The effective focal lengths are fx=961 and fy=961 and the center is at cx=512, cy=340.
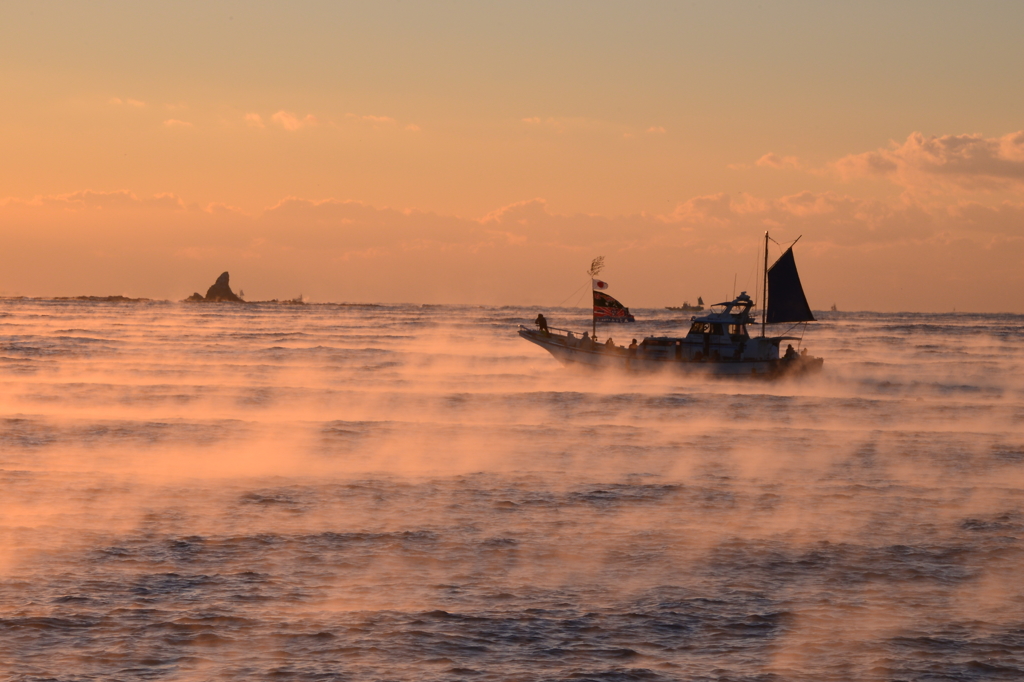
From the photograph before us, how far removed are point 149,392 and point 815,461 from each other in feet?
87.7

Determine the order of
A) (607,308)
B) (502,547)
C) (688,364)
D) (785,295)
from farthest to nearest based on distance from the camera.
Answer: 1. (785,295)
2. (607,308)
3. (688,364)
4. (502,547)

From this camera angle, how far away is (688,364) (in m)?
50.3

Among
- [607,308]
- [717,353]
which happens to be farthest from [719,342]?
[607,308]

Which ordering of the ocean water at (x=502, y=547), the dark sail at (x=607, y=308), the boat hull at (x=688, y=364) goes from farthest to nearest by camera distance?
the dark sail at (x=607, y=308) → the boat hull at (x=688, y=364) → the ocean water at (x=502, y=547)

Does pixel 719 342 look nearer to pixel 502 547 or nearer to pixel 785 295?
pixel 785 295

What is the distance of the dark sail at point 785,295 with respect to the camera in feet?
187

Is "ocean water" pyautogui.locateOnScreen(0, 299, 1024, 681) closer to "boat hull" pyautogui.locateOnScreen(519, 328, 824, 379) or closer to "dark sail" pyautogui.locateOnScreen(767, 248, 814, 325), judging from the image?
"boat hull" pyautogui.locateOnScreen(519, 328, 824, 379)

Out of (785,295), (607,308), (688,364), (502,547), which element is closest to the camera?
(502,547)

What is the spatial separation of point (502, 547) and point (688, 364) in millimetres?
37936

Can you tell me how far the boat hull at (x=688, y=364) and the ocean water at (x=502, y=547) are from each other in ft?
61.2

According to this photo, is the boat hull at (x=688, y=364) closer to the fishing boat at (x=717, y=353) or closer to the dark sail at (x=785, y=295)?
the fishing boat at (x=717, y=353)

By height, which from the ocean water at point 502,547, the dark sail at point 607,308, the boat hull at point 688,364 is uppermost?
the dark sail at point 607,308

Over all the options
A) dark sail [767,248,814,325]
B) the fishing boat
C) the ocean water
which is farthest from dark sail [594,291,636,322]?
the ocean water

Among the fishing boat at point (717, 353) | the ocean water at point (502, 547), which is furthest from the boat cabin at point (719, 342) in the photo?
the ocean water at point (502, 547)
